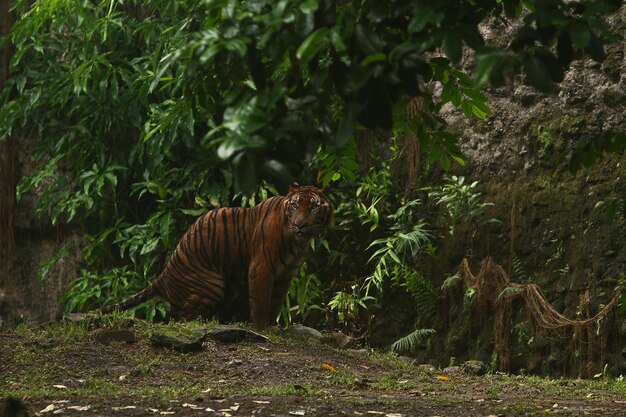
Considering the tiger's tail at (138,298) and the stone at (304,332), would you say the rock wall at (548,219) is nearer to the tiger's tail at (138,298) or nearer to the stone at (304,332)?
the stone at (304,332)

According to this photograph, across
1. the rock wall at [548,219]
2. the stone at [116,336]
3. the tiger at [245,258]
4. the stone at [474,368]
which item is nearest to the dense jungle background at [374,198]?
the rock wall at [548,219]

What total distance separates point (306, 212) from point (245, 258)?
0.89 meters

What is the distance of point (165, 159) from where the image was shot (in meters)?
10.4

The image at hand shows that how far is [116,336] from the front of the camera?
303 inches

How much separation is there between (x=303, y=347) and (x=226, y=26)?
473 cm

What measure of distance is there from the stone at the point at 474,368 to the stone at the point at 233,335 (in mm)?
1610

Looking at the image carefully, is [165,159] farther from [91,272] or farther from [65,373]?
[65,373]

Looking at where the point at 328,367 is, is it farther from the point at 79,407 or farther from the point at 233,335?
the point at 79,407

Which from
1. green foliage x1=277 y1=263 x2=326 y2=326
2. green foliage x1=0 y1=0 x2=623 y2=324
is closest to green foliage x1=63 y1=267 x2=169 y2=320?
green foliage x1=0 y1=0 x2=623 y2=324

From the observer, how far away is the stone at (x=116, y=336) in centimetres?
768

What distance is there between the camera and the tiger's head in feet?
26.6

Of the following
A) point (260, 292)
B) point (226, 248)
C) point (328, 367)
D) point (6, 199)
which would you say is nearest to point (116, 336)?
point (260, 292)

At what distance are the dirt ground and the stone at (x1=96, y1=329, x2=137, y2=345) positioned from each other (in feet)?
0.11

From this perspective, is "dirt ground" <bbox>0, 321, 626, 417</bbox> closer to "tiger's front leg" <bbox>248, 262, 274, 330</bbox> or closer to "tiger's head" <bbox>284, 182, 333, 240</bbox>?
"tiger's front leg" <bbox>248, 262, 274, 330</bbox>
